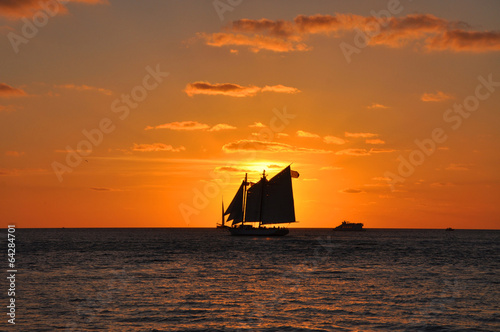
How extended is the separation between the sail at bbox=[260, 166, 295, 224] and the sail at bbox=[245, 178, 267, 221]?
4.17 m

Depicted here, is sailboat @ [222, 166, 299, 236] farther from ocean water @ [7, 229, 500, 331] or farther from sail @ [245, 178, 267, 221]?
ocean water @ [7, 229, 500, 331]

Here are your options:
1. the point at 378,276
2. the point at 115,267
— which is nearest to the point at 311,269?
the point at 378,276

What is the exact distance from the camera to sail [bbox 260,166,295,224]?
150 m

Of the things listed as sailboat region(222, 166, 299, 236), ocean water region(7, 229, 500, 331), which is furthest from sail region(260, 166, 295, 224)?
ocean water region(7, 229, 500, 331)

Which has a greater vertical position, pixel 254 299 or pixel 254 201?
pixel 254 201

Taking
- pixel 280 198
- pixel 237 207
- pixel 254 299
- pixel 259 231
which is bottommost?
pixel 254 299

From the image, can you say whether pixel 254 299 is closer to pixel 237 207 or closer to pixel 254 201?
pixel 254 201

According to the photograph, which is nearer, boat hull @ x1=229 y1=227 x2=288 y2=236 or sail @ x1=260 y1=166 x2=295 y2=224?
sail @ x1=260 y1=166 x2=295 y2=224

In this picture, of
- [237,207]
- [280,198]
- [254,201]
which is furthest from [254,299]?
[237,207]

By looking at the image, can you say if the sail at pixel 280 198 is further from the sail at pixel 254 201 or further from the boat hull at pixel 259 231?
the boat hull at pixel 259 231

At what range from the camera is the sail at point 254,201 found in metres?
160

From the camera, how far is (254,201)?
163 metres

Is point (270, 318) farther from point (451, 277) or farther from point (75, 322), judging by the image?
point (451, 277)

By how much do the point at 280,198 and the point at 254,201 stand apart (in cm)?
1404
